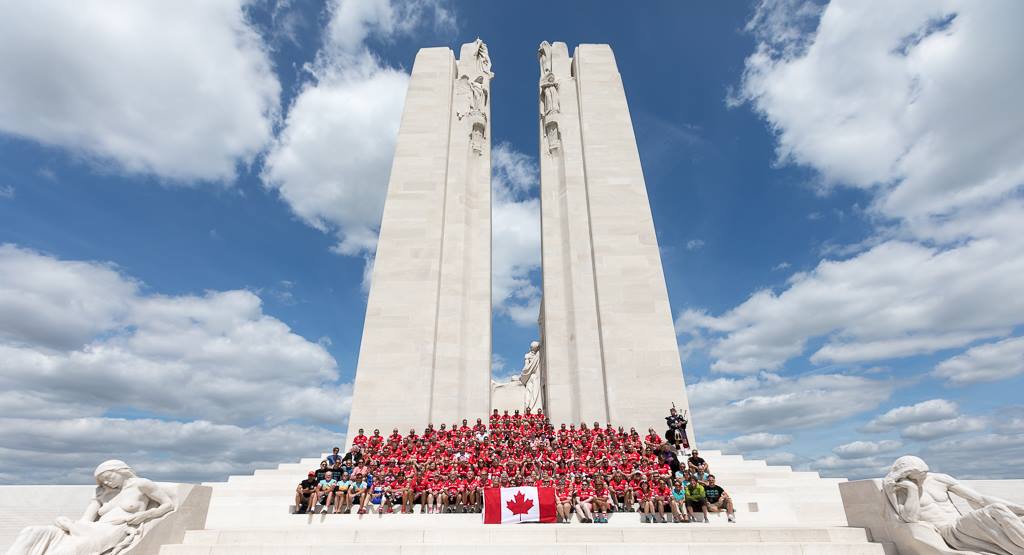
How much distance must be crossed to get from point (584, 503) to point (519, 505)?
4.02 ft

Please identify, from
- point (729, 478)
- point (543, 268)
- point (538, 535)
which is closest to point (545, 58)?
point (543, 268)

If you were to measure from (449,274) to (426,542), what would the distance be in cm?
1422

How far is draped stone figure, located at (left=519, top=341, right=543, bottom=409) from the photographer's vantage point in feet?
78.7

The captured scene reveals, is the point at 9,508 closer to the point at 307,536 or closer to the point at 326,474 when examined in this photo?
the point at 326,474

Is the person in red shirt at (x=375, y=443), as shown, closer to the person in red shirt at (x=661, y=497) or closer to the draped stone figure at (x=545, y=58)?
the person in red shirt at (x=661, y=497)

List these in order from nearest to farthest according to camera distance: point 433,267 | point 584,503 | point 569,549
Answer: point 569,549 < point 584,503 < point 433,267

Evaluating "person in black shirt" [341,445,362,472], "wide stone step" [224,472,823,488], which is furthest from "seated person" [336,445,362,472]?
"wide stone step" [224,472,823,488]

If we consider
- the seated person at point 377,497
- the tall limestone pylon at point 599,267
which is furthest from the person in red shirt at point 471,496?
the tall limestone pylon at point 599,267

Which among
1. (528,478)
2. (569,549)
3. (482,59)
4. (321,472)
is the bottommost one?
(569,549)

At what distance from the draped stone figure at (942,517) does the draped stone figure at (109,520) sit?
1055 cm

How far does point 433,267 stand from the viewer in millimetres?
20219

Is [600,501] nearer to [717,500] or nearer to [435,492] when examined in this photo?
[717,500]

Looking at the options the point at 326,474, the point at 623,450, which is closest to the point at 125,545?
the point at 326,474

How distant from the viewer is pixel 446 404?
18.4 m
